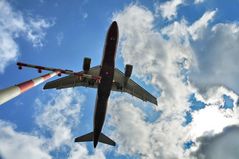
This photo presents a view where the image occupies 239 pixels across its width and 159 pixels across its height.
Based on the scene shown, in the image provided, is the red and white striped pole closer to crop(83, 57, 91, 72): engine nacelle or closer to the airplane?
the airplane

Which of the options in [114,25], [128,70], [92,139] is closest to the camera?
[114,25]

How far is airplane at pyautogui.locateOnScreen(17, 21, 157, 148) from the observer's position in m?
48.2

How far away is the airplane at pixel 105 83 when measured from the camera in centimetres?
4822

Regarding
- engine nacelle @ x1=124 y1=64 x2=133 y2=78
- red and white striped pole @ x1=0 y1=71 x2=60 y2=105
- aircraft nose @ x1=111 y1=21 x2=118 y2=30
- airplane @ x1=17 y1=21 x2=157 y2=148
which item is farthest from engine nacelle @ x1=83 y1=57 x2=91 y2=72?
red and white striped pole @ x1=0 y1=71 x2=60 y2=105

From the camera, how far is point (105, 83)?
49.9 meters

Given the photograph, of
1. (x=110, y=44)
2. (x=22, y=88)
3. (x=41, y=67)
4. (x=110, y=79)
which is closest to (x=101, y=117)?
(x=110, y=79)

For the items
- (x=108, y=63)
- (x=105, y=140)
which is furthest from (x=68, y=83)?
(x=105, y=140)

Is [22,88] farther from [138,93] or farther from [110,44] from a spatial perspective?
[138,93]

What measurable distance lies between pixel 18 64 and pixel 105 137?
130 ft

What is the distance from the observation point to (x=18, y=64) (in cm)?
2806

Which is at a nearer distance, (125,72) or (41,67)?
(41,67)

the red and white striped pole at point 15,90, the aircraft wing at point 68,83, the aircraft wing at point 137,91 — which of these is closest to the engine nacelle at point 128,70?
the aircraft wing at point 137,91

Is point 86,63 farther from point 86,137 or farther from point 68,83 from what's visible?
point 86,137

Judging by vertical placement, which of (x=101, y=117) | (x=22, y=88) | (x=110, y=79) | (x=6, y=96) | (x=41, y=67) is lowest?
(x=6, y=96)
